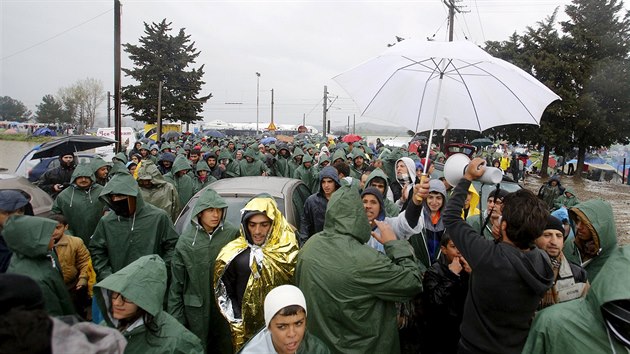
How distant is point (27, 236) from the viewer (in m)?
2.95

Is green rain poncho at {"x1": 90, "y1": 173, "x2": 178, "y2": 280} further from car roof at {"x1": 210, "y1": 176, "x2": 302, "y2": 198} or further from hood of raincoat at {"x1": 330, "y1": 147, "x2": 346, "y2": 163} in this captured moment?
hood of raincoat at {"x1": 330, "y1": 147, "x2": 346, "y2": 163}

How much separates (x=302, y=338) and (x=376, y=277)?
0.56 meters

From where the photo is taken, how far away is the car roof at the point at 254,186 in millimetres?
5410

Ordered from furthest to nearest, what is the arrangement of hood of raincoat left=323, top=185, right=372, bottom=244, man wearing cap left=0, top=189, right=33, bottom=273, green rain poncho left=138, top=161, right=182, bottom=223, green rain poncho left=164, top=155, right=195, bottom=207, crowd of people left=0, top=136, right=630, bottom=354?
green rain poncho left=164, top=155, right=195, bottom=207 < green rain poncho left=138, top=161, right=182, bottom=223 < man wearing cap left=0, top=189, right=33, bottom=273 < hood of raincoat left=323, top=185, right=372, bottom=244 < crowd of people left=0, top=136, right=630, bottom=354

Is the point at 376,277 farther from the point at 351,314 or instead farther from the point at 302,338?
the point at 302,338

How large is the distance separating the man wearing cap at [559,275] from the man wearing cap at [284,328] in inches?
60.9

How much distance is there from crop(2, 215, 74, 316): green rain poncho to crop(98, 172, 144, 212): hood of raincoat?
0.97 m

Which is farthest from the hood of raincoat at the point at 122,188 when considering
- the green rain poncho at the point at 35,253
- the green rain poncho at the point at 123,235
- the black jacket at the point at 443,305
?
the black jacket at the point at 443,305

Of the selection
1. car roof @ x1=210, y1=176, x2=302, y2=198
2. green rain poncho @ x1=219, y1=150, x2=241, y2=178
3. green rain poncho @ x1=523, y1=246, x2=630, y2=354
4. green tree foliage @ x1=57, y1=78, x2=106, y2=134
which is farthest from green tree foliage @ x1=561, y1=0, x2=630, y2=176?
green tree foliage @ x1=57, y1=78, x2=106, y2=134

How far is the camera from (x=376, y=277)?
253 cm

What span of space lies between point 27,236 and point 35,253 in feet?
0.44

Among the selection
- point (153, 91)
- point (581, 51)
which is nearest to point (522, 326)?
point (581, 51)

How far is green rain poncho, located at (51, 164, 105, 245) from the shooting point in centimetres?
523

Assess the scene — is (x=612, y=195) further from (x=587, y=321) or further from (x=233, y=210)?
(x=587, y=321)
